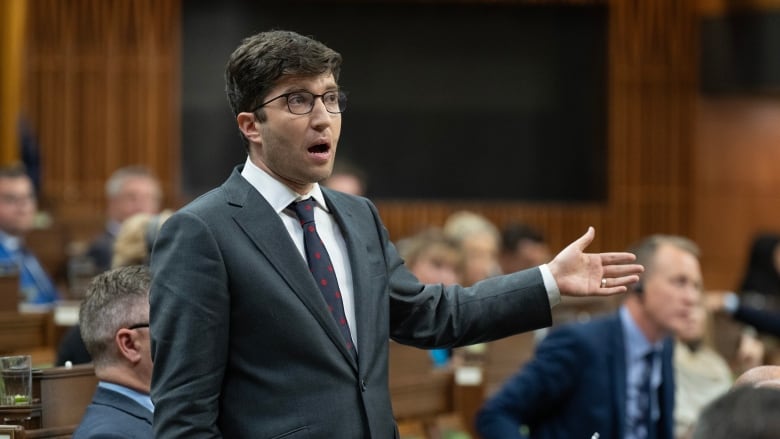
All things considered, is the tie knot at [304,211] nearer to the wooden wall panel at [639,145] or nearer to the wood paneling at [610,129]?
the wood paneling at [610,129]

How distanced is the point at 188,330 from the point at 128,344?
2.30 feet

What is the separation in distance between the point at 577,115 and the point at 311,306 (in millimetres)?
11210

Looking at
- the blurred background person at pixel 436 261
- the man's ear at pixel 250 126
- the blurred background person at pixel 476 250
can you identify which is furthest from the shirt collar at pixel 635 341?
the blurred background person at pixel 476 250

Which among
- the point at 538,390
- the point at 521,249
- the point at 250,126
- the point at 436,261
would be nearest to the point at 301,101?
the point at 250,126

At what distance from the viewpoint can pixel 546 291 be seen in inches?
105

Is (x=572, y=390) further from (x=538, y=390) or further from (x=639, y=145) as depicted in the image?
(x=639, y=145)

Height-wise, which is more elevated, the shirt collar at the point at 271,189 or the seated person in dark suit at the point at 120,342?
the shirt collar at the point at 271,189

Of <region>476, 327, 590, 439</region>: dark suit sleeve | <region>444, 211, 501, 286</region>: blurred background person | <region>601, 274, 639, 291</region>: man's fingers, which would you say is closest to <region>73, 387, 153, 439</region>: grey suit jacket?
<region>601, 274, 639, 291</region>: man's fingers

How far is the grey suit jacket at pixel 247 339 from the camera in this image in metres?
2.35

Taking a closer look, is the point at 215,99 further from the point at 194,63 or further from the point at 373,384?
the point at 373,384

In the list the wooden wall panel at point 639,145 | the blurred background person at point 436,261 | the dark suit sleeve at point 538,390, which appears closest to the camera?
the dark suit sleeve at point 538,390

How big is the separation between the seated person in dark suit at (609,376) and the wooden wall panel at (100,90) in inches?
351

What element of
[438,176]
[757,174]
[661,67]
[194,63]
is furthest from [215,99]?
[757,174]

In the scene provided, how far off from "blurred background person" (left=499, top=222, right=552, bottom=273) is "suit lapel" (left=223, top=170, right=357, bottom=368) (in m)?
6.81
